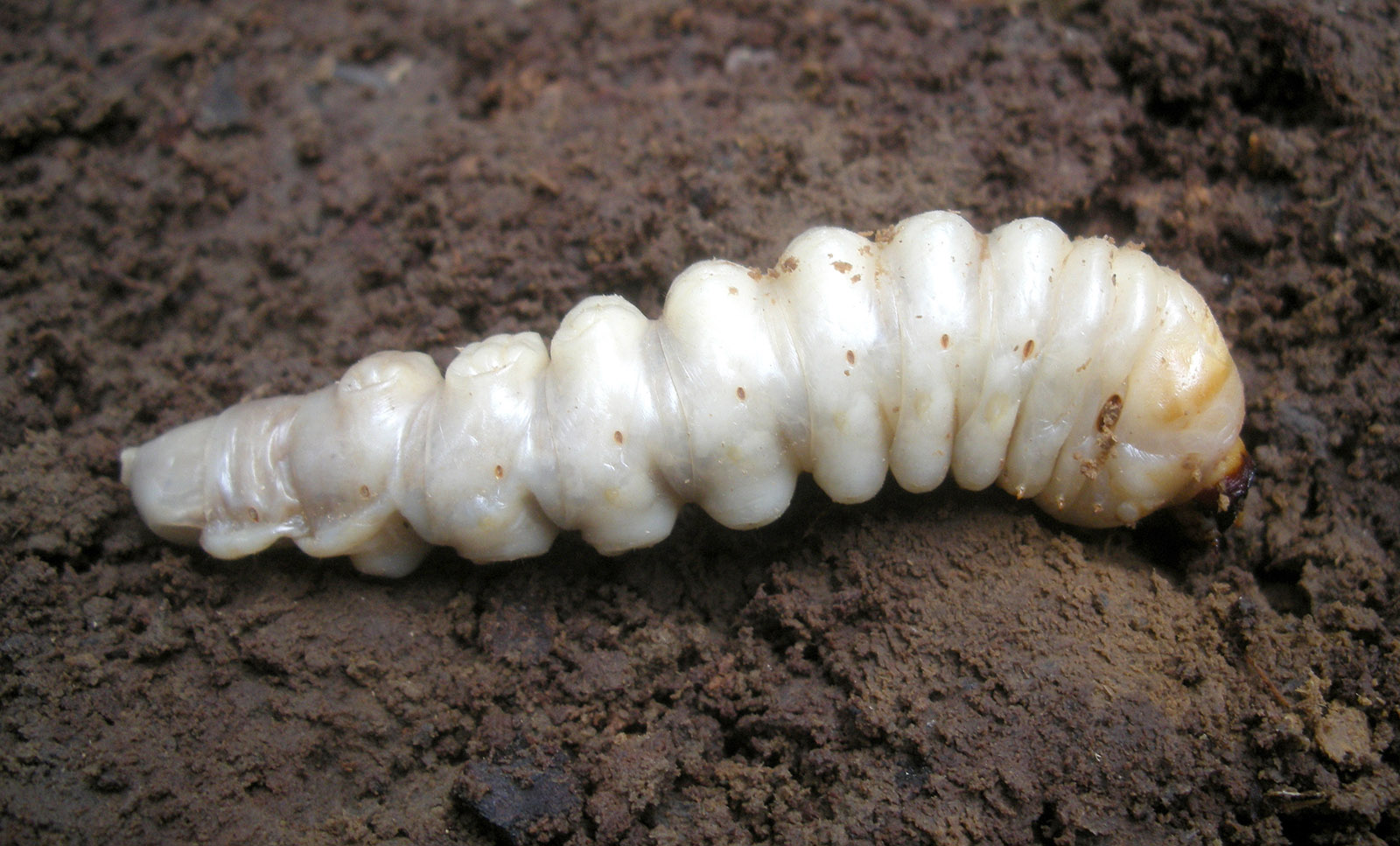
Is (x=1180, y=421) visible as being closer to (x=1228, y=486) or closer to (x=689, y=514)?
(x=1228, y=486)

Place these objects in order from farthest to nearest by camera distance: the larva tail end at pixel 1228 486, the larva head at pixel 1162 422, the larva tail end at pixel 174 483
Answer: the larva tail end at pixel 174 483 → the larva tail end at pixel 1228 486 → the larva head at pixel 1162 422

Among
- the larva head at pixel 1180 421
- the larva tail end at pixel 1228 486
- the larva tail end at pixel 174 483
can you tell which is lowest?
the larva tail end at pixel 174 483

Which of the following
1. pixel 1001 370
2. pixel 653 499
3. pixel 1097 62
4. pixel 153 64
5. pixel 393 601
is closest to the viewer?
pixel 1001 370

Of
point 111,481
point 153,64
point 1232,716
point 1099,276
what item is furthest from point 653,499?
point 153,64

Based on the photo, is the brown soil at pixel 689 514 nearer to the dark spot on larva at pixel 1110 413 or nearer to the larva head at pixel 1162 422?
the larva head at pixel 1162 422

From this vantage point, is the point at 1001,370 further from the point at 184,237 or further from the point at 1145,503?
the point at 184,237

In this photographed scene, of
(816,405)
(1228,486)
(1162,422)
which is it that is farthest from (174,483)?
(1228,486)

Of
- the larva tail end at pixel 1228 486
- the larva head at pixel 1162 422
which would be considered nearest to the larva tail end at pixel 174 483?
the larva head at pixel 1162 422

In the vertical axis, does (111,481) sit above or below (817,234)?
below
